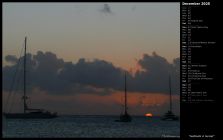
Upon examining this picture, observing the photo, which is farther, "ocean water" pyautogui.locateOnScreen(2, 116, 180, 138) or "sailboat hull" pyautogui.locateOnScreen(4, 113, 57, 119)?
"sailboat hull" pyautogui.locateOnScreen(4, 113, 57, 119)

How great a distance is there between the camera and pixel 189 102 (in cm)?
1448

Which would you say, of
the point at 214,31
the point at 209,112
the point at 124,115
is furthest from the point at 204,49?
the point at 124,115

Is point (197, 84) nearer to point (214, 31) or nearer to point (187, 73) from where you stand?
point (187, 73)

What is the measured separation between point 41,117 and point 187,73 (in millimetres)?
128871

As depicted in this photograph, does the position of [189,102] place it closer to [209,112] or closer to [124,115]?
[209,112]

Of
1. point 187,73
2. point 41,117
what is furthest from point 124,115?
point 187,73

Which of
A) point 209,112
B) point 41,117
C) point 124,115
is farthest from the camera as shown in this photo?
point 41,117

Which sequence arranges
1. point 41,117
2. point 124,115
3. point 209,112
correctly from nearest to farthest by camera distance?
point 209,112
point 124,115
point 41,117

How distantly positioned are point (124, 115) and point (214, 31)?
345ft

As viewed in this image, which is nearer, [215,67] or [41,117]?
[215,67]

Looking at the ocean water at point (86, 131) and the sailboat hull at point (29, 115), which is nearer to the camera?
the ocean water at point (86, 131)

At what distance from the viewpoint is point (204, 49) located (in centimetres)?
1442

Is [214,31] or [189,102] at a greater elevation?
[214,31]

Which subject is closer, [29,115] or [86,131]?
[86,131]
